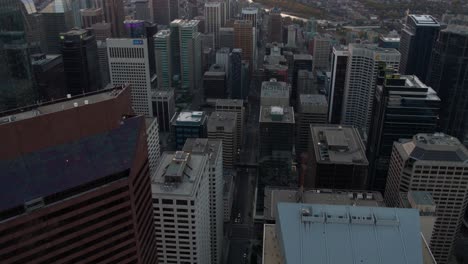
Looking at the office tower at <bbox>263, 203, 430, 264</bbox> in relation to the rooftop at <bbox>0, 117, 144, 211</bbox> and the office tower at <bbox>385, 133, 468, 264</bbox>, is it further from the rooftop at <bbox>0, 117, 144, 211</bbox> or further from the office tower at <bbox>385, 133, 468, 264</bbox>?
the office tower at <bbox>385, 133, 468, 264</bbox>

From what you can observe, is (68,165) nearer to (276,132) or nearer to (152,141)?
(152,141)

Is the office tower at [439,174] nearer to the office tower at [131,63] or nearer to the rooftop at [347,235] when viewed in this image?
the rooftop at [347,235]

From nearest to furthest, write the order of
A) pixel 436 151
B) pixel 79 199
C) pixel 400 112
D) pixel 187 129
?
pixel 79 199 < pixel 436 151 < pixel 400 112 < pixel 187 129

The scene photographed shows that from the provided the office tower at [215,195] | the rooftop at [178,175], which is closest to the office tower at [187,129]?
the office tower at [215,195]

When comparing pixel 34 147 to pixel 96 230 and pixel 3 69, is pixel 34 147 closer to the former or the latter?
pixel 96 230

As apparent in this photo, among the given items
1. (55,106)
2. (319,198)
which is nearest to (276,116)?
(319,198)
